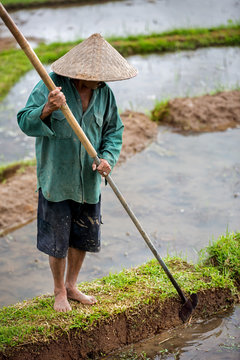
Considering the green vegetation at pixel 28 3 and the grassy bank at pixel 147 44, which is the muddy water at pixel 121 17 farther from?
the grassy bank at pixel 147 44

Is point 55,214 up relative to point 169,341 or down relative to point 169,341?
up

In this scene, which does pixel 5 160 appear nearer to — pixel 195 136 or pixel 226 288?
pixel 195 136

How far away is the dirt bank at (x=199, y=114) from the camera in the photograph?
6570mm

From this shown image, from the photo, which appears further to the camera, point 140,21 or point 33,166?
point 140,21

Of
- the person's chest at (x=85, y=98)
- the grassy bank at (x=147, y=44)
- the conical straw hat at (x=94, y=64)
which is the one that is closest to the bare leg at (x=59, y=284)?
the person's chest at (x=85, y=98)

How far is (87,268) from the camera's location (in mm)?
4141

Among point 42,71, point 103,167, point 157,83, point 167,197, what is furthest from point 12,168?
point 157,83

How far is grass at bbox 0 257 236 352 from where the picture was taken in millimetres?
2877

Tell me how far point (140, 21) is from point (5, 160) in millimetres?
6452

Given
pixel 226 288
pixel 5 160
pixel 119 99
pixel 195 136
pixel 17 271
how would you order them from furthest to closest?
pixel 119 99 < pixel 195 136 < pixel 5 160 < pixel 17 271 < pixel 226 288

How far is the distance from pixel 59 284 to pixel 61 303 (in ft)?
0.41

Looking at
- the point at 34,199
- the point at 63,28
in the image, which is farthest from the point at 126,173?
the point at 63,28

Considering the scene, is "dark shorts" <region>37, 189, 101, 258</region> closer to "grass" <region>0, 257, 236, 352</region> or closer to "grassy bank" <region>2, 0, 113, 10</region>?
"grass" <region>0, 257, 236, 352</region>

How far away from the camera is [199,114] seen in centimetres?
664
